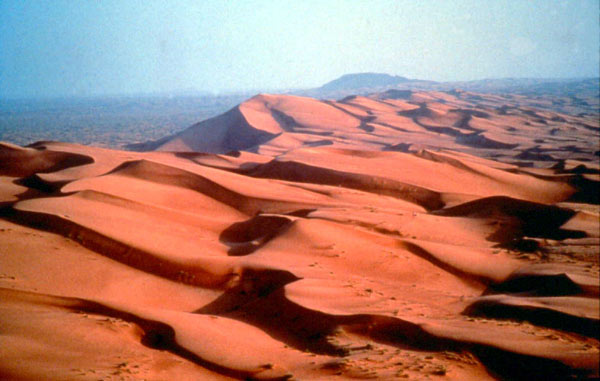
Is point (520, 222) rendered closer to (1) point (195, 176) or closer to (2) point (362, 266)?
(2) point (362, 266)

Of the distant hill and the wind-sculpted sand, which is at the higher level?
the distant hill

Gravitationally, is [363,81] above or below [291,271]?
above

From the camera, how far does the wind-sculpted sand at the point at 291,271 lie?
3.34 metres

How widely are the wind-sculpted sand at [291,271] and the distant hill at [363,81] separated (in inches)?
4007

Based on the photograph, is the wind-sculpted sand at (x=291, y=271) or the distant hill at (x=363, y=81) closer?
the wind-sculpted sand at (x=291, y=271)

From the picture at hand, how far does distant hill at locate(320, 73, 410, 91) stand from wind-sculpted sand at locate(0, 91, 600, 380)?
102m

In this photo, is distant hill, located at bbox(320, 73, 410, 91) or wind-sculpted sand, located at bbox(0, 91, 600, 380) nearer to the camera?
wind-sculpted sand, located at bbox(0, 91, 600, 380)

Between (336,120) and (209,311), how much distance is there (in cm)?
2538

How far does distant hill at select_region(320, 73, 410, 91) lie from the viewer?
110562 millimetres

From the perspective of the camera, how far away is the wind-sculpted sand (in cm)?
334

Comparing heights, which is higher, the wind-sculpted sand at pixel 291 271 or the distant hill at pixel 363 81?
the distant hill at pixel 363 81

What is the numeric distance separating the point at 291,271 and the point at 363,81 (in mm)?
114634

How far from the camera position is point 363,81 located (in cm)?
11525

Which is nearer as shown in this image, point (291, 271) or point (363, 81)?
point (291, 271)
